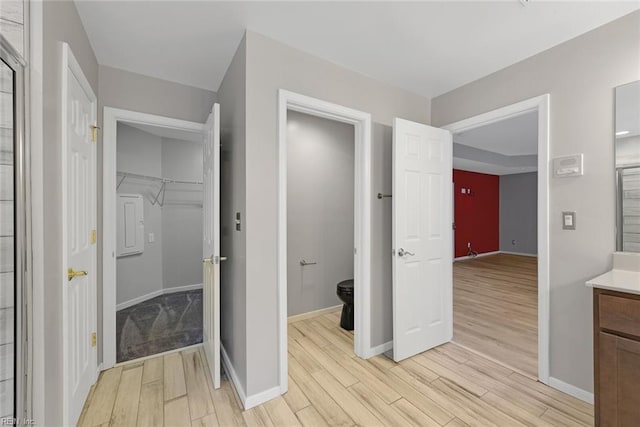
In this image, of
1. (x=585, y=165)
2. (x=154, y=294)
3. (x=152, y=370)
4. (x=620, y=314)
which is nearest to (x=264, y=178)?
(x=152, y=370)

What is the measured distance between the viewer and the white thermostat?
178cm

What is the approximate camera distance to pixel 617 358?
128 centimetres

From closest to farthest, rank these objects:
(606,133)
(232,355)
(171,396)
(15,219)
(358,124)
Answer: (15,219), (606,133), (171,396), (232,355), (358,124)

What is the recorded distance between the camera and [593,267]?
172cm

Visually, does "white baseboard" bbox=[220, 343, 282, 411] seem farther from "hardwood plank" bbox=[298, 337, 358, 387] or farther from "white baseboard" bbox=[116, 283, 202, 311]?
"white baseboard" bbox=[116, 283, 202, 311]

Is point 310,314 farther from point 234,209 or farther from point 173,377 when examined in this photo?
point 234,209

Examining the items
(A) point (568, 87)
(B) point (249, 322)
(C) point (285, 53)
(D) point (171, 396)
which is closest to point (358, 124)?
(C) point (285, 53)

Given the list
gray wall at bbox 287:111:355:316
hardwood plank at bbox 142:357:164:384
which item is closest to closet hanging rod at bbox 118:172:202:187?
gray wall at bbox 287:111:355:316

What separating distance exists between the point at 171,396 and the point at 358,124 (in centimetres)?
250

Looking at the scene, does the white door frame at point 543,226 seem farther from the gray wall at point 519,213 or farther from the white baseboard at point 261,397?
the gray wall at point 519,213

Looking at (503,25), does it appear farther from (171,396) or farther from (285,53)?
(171,396)

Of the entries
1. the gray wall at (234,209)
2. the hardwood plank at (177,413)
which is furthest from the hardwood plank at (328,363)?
the hardwood plank at (177,413)

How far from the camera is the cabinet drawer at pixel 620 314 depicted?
1232mm

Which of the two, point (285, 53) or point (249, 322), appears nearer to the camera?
point (249, 322)
